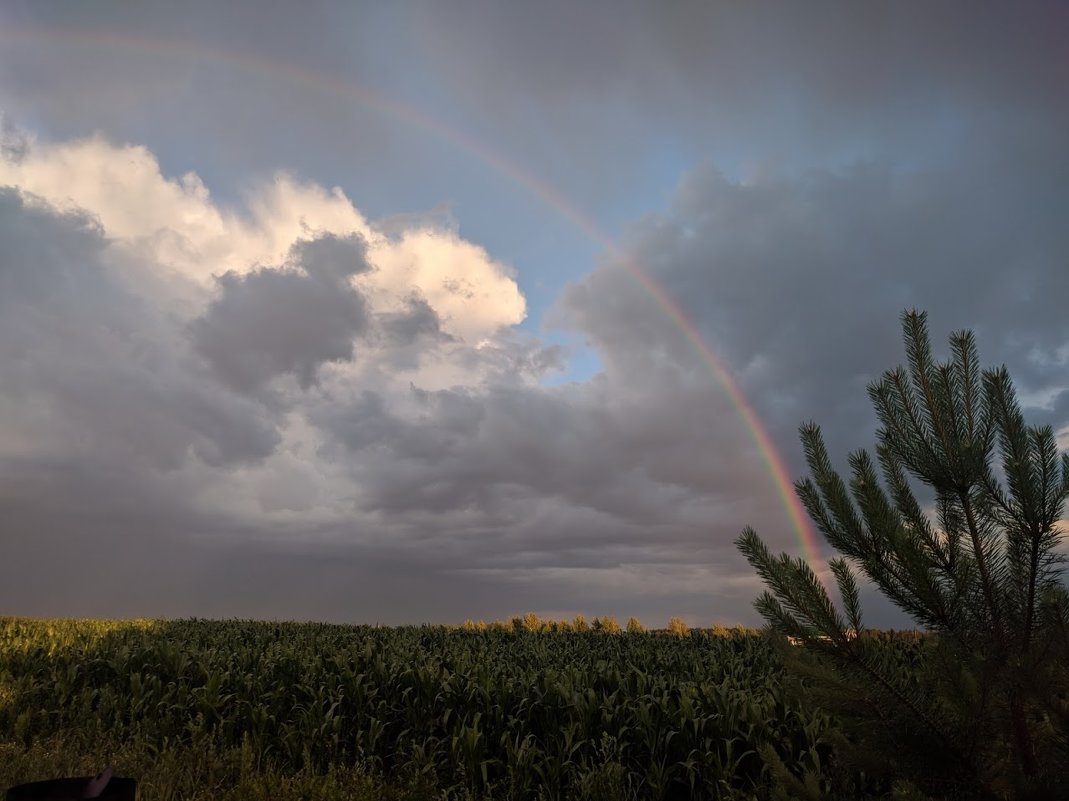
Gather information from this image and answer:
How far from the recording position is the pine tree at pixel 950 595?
3260 mm

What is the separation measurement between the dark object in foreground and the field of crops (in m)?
4.05

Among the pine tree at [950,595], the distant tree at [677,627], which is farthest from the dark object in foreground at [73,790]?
the distant tree at [677,627]

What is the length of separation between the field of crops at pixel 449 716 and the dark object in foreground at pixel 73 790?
4.05m

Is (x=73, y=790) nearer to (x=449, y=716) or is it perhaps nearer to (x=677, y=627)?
(x=449, y=716)

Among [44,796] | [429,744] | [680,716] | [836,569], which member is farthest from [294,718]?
[836,569]

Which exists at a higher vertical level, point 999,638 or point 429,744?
point 999,638

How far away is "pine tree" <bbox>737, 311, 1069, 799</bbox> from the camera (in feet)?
10.7

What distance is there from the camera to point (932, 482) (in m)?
3.51

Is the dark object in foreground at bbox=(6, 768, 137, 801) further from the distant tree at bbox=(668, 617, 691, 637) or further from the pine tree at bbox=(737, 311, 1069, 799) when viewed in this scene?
the distant tree at bbox=(668, 617, 691, 637)

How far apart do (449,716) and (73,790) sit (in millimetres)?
6196

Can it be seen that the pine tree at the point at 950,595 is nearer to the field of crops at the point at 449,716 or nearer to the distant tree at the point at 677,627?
the field of crops at the point at 449,716

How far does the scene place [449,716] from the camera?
934 cm

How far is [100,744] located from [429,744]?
16.3 ft

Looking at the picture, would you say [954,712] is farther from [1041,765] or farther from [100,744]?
Result: [100,744]
